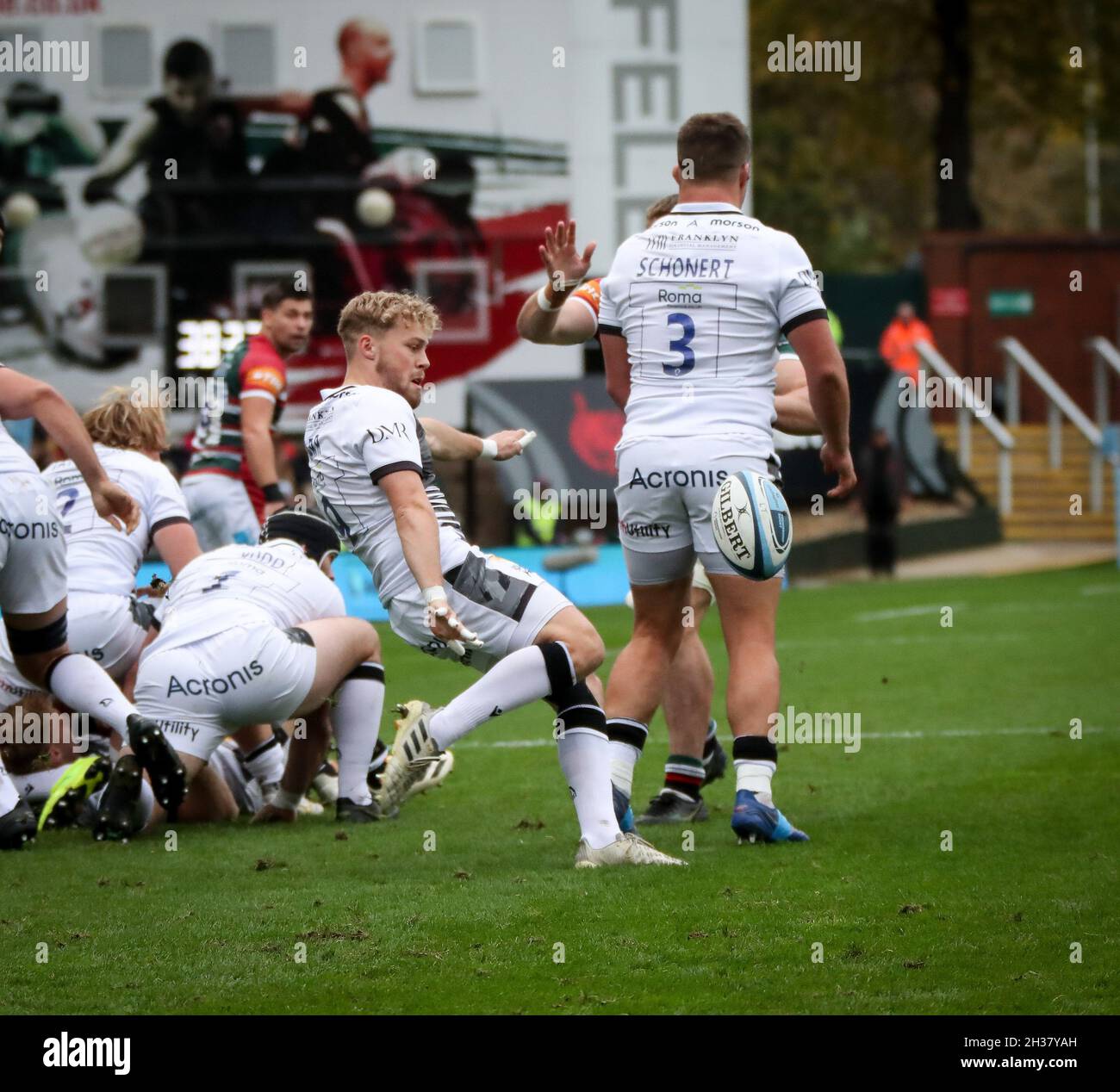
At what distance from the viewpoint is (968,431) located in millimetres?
29719

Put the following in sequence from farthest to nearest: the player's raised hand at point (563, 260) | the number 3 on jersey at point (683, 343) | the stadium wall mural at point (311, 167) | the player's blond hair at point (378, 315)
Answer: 1. the stadium wall mural at point (311, 167)
2. the player's raised hand at point (563, 260)
3. the number 3 on jersey at point (683, 343)
4. the player's blond hair at point (378, 315)

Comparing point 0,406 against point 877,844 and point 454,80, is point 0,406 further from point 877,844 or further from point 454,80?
point 454,80

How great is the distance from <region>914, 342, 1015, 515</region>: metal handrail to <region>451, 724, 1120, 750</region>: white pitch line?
16201 mm

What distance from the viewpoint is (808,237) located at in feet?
147

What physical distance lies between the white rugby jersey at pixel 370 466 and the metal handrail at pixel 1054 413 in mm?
22377

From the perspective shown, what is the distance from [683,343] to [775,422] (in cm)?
72

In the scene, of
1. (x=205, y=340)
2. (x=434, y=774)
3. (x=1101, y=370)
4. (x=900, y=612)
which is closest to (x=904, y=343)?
(x=1101, y=370)

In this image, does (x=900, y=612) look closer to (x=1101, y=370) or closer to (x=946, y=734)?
(x=946, y=734)

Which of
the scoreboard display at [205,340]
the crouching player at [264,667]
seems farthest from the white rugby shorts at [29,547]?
the scoreboard display at [205,340]

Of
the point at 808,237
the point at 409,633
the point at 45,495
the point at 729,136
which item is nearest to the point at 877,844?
the point at 409,633

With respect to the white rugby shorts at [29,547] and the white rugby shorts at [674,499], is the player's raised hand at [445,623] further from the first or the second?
the white rugby shorts at [29,547]

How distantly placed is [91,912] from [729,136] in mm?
3137

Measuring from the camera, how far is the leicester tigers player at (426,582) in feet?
19.9

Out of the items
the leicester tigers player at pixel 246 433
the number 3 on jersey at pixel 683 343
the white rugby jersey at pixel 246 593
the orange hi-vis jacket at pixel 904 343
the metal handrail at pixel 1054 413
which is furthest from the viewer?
Result: the orange hi-vis jacket at pixel 904 343
